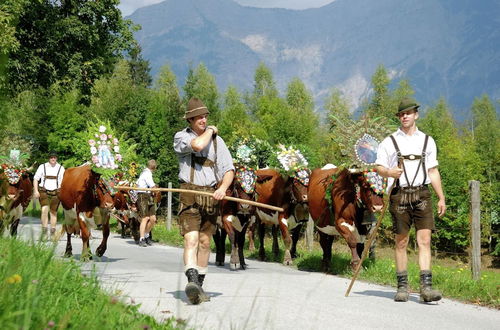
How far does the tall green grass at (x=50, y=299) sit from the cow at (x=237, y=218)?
622cm

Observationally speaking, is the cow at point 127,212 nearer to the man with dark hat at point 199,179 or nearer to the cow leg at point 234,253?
the cow leg at point 234,253

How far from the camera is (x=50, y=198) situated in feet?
58.6

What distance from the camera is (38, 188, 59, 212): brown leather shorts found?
57.7 ft

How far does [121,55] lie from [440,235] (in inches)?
1057

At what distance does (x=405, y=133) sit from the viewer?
8820 mm

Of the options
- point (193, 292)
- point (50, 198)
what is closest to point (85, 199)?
point (50, 198)

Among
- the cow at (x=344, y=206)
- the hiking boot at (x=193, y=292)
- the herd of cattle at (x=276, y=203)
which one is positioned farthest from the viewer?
the herd of cattle at (x=276, y=203)

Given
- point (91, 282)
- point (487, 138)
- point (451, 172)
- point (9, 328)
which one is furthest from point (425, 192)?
point (487, 138)

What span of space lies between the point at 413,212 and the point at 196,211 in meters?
2.69

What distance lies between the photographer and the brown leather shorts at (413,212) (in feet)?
28.5

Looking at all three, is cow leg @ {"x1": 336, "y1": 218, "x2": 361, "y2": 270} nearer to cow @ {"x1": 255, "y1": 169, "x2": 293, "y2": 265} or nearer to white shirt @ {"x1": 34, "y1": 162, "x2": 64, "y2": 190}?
cow @ {"x1": 255, "y1": 169, "x2": 293, "y2": 265}

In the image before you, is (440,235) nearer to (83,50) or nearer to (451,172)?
(451,172)

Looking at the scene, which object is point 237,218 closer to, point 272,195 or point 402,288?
point 272,195

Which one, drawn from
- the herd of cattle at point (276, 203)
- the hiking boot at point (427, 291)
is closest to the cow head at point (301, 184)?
the herd of cattle at point (276, 203)
